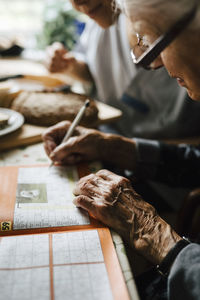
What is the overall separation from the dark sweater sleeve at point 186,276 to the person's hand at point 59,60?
50.7 inches

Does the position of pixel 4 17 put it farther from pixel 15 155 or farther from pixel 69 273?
pixel 69 273

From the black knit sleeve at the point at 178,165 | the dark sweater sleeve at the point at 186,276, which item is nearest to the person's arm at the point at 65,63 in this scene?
the black knit sleeve at the point at 178,165

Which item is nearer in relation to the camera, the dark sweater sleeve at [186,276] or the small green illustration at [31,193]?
the dark sweater sleeve at [186,276]

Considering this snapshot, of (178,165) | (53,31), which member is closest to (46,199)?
(178,165)

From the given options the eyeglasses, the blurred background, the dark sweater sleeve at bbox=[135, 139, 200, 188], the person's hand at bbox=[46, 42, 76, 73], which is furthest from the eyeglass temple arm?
the blurred background

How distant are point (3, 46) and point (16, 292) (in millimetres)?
1807

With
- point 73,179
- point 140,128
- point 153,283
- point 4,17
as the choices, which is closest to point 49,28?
point 4,17

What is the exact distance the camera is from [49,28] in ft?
6.72

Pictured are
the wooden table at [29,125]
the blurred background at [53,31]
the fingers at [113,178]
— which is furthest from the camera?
Answer: the blurred background at [53,31]

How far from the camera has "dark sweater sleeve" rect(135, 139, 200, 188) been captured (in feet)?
3.67

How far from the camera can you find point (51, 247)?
61 centimetres

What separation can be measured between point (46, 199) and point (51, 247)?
17cm

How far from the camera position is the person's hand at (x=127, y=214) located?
2.18 feet

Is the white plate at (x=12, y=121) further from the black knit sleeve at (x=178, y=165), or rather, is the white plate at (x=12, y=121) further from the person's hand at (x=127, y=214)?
the black knit sleeve at (x=178, y=165)
